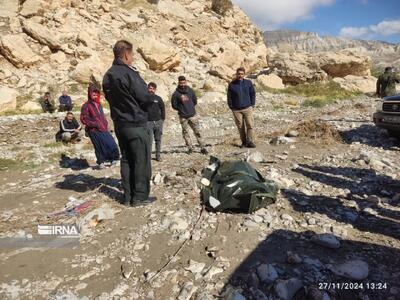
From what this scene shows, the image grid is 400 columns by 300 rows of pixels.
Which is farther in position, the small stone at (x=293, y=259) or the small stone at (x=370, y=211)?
the small stone at (x=370, y=211)

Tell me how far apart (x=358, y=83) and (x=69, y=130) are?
19205mm

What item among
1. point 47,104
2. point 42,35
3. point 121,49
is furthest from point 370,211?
point 42,35

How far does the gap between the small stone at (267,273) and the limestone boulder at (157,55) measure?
719 inches

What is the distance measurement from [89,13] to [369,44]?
192674 mm

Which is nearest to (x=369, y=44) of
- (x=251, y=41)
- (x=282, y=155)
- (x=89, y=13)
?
(x=251, y=41)

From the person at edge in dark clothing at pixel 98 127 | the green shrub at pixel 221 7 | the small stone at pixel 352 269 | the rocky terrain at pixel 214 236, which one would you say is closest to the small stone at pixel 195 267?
the rocky terrain at pixel 214 236

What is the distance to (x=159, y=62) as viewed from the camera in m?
20.4

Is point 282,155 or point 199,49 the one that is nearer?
point 282,155

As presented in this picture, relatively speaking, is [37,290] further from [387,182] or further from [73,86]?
[73,86]

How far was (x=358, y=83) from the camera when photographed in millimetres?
23141

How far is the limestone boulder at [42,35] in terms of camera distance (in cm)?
1823

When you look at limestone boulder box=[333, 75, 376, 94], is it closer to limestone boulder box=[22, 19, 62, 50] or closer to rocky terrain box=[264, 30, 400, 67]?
limestone boulder box=[22, 19, 62, 50]

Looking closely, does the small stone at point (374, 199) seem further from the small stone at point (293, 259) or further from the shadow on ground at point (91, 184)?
the shadow on ground at point (91, 184)

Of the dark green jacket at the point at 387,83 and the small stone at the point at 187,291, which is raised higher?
the dark green jacket at the point at 387,83
